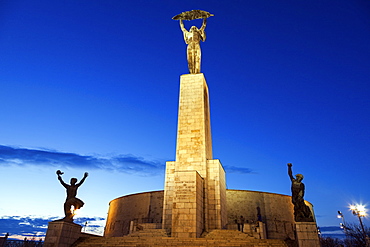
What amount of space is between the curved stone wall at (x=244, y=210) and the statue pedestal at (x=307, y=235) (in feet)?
48.2

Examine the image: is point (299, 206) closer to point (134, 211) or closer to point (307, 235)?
point (307, 235)

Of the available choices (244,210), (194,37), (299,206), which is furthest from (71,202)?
(244,210)

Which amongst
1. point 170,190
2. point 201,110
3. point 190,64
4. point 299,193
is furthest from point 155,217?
point 299,193

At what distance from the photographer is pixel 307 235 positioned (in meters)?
10.8

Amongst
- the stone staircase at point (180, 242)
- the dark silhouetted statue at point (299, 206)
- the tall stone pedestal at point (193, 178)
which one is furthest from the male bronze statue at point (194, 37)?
the stone staircase at point (180, 242)

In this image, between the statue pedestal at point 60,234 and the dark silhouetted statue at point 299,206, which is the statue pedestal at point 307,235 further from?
the statue pedestal at point 60,234

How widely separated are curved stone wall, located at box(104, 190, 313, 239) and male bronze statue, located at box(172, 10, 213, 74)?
13.2m

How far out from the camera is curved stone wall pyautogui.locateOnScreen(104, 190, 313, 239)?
84.0ft

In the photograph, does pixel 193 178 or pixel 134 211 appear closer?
pixel 193 178

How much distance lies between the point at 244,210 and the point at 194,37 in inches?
667

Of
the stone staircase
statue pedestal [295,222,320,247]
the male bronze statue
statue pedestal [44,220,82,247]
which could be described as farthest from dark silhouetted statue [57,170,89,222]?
the male bronze statue

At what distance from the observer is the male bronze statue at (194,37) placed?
2092 centimetres

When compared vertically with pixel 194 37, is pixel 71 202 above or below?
below

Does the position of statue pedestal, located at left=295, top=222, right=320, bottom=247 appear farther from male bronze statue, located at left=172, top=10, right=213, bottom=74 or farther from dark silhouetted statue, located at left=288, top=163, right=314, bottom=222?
male bronze statue, located at left=172, top=10, right=213, bottom=74
